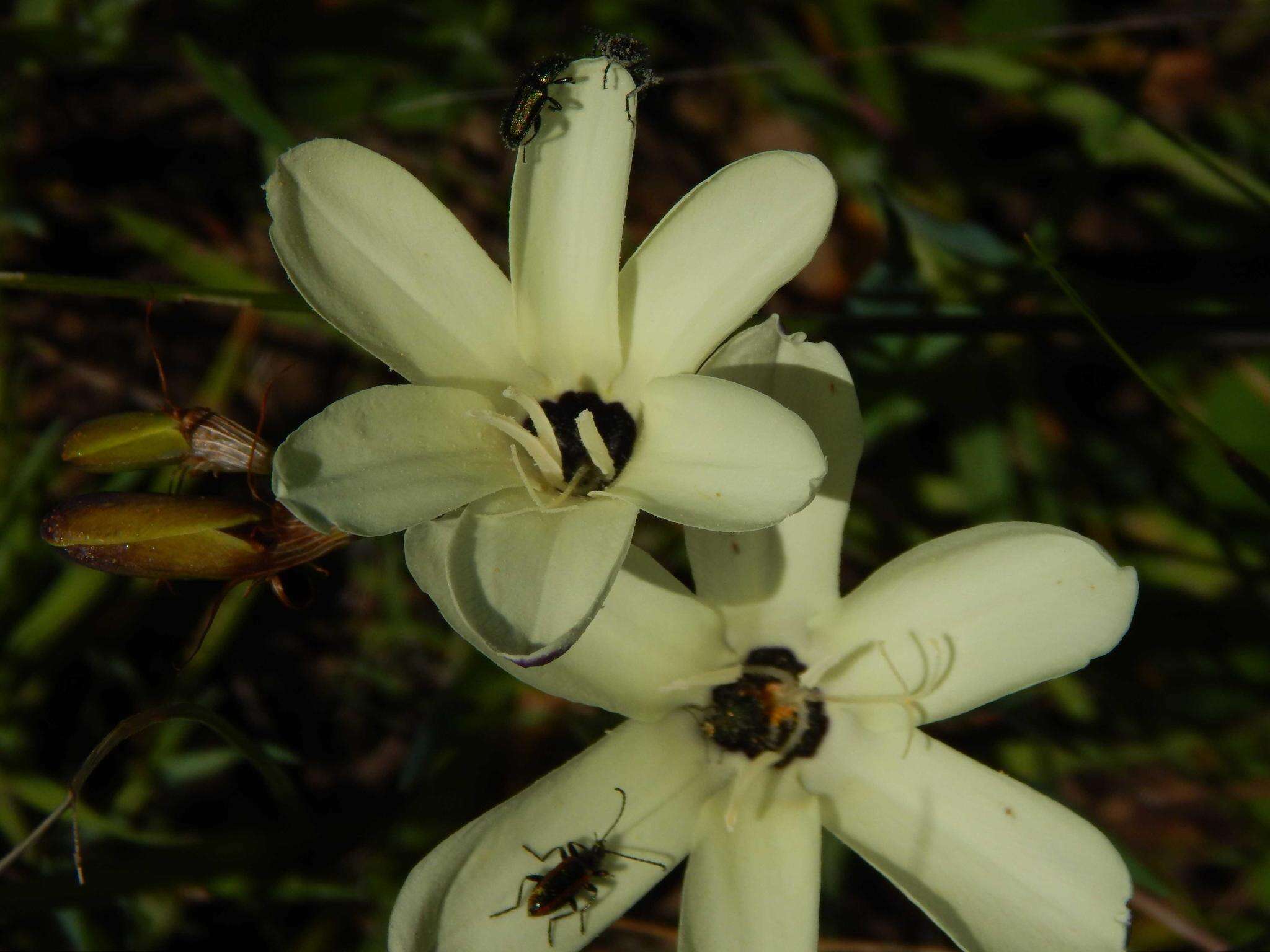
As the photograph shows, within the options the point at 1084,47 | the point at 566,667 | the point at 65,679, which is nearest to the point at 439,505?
the point at 566,667

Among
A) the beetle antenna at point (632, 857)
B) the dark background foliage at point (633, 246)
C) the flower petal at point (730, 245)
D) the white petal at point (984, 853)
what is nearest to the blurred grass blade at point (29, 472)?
the dark background foliage at point (633, 246)

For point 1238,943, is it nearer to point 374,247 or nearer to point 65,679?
point 374,247

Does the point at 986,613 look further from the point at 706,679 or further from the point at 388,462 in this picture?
the point at 388,462

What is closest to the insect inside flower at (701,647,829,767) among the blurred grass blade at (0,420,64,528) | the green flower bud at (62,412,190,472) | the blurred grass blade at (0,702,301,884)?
the blurred grass blade at (0,702,301,884)

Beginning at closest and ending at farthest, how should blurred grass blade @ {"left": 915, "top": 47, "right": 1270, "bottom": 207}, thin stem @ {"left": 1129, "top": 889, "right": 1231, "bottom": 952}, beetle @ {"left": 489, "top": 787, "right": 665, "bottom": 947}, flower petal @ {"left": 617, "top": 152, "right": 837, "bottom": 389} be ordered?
beetle @ {"left": 489, "top": 787, "right": 665, "bottom": 947}, flower petal @ {"left": 617, "top": 152, "right": 837, "bottom": 389}, thin stem @ {"left": 1129, "top": 889, "right": 1231, "bottom": 952}, blurred grass blade @ {"left": 915, "top": 47, "right": 1270, "bottom": 207}

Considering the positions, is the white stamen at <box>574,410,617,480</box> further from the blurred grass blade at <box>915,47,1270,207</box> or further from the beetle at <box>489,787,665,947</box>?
the blurred grass blade at <box>915,47,1270,207</box>
